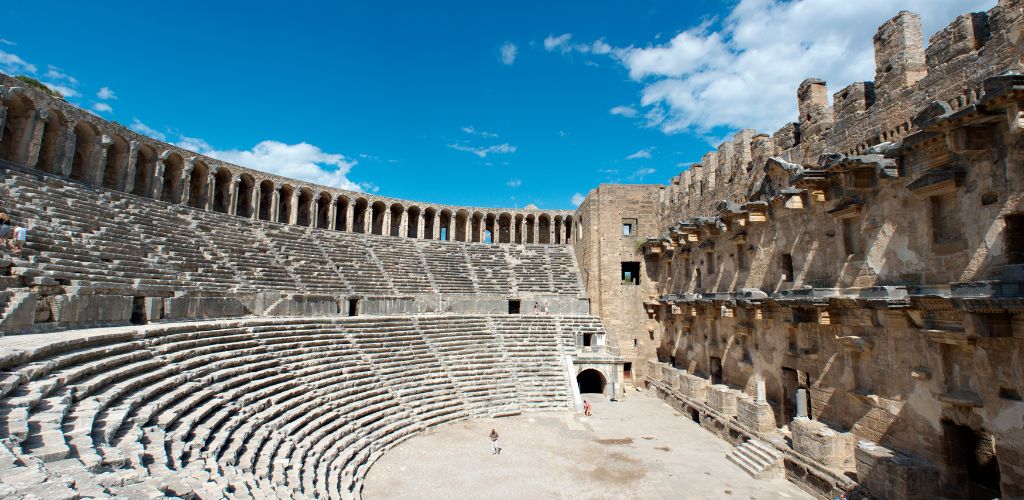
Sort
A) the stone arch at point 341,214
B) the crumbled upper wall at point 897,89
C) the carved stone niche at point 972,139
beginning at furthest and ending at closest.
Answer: the stone arch at point 341,214 → the crumbled upper wall at point 897,89 → the carved stone niche at point 972,139

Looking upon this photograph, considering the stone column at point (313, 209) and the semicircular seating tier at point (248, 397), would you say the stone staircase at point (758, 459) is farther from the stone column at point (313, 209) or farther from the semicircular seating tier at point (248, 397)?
the stone column at point (313, 209)

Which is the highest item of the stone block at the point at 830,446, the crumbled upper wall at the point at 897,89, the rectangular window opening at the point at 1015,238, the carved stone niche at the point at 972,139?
the crumbled upper wall at the point at 897,89

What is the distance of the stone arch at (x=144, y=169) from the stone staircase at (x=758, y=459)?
26354 millimetres

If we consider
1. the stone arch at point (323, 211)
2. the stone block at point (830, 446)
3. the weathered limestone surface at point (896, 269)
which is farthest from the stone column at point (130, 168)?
the stone block at point (830, 446)

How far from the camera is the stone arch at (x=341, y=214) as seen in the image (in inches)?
1309

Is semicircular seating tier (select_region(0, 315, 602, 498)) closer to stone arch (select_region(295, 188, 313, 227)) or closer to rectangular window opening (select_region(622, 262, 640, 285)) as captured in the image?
rectangular window opening (select_region(622, 262, 640, 285))

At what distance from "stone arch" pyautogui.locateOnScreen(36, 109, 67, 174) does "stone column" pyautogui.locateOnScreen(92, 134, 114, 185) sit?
1.32 meters

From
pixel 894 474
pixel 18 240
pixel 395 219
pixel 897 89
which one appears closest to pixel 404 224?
pixel 395 219

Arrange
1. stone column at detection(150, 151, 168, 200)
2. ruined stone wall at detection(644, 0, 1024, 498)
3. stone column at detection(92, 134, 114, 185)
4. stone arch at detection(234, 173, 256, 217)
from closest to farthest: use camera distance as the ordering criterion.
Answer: ruined stone wall at detection(644, 0, 1024, 498)
stone column at detection(92, 134, 114, 185)
stone column at detection(150, 151, 168, 200)
stone arch at detection(234, 173, 256, 217)

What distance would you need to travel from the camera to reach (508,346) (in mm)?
22828

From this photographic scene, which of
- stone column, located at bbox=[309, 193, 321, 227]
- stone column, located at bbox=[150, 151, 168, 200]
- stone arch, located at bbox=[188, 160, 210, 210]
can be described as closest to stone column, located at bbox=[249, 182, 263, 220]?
stone arch, located at bbox=[188, 160, 210, 210]

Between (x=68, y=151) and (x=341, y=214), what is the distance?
15802 millimetres

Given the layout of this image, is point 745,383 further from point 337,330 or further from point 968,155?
point 337,330

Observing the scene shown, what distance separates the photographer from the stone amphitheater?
332 inches
